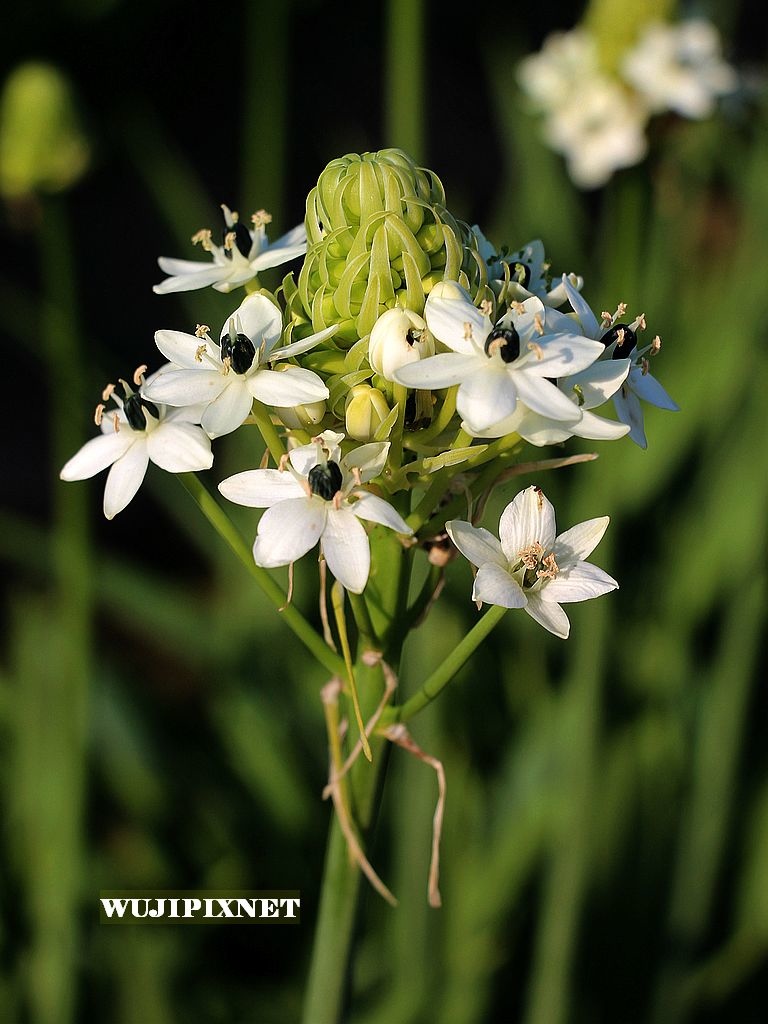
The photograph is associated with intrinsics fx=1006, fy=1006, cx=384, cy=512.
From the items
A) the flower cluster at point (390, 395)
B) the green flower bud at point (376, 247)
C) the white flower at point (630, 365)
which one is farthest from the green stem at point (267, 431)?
the white flower at point (630, 365)

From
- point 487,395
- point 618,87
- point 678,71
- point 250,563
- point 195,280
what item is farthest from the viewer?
point 618,87

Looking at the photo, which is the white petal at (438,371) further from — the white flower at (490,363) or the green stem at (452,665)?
the green stem at (452,665)

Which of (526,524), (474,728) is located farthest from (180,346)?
(474,728)

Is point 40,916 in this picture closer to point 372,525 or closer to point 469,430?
point 372,525

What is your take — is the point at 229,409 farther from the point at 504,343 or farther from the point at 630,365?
the point at 630,365

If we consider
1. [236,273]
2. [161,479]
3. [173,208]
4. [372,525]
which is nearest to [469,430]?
[372,525]

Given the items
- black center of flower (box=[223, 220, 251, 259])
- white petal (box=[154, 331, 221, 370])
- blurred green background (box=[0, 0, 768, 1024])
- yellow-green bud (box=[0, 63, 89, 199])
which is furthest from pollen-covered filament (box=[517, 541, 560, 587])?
yellow-green bud (box=[0, 63, 89, 199])
